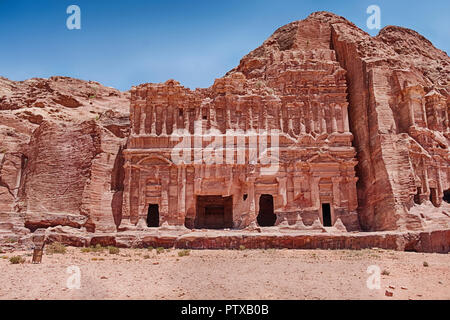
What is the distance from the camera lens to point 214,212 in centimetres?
3228

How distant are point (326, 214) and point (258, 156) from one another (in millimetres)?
6838

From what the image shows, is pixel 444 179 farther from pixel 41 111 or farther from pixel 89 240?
pixel 41 111

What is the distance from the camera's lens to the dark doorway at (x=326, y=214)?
1166 inches

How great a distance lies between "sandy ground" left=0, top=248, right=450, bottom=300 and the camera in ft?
41.3

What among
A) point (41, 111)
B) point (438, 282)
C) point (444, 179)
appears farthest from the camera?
point (41, 111)

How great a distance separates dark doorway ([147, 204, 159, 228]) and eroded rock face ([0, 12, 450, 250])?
151mm

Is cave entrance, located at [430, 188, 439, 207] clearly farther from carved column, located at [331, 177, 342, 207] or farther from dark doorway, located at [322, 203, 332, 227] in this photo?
dark doorway, located at [322, 203, 332, 227]

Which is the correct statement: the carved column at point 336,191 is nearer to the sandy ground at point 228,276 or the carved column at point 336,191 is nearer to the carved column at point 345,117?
the carved column at point 345,117

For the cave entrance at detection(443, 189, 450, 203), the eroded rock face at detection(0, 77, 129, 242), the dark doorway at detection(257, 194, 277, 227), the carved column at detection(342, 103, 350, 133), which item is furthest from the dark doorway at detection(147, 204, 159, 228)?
the cave entrance at detection(443, 189, 450, 203)

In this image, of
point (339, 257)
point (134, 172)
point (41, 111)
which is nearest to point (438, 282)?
point (339, 257)

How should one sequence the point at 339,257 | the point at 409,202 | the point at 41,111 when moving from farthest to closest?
1. the point at 41,111
2. the point at 409,202
3. the point at 339,257

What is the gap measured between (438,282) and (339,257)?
219 inches

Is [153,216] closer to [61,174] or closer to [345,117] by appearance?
[61,174]

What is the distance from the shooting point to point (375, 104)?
28594mm
